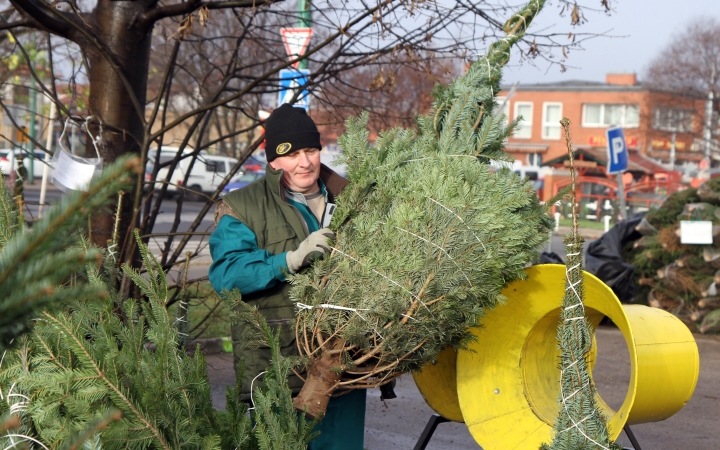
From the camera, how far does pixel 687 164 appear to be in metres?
54.8

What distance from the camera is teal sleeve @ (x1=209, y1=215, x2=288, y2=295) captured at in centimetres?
297

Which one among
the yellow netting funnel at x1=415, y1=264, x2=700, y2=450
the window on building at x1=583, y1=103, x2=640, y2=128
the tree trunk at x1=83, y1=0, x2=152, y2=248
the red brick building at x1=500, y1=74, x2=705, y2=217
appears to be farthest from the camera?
the window on building at x1=583, y1=103, x2=640, y2=128

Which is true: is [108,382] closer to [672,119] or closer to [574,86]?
[672,119]

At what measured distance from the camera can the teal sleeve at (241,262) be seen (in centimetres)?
297

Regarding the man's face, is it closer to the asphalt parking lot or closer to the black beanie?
the black beanie

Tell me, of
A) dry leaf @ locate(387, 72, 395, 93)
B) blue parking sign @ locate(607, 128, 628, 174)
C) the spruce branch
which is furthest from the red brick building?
the spruce branch

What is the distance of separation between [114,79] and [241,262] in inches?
80.8

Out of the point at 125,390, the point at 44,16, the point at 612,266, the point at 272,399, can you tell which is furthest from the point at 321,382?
the point at 612,266

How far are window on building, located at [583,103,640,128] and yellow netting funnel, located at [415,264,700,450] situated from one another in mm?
55738

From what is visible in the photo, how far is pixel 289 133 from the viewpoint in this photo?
322cm

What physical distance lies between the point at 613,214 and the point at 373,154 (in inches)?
1166

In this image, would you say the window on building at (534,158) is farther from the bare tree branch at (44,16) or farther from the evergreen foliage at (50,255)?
the evergreen foliage at (50,255)

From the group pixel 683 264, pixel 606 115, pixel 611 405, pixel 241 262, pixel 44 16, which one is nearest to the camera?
pixel 241 262

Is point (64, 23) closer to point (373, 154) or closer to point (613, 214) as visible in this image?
point (373, 154)
